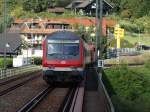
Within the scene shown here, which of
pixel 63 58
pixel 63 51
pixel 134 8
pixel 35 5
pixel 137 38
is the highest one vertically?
pixel 35 5

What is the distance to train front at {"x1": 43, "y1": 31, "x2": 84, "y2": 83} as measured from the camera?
31.3 m

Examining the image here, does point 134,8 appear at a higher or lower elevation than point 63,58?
higher

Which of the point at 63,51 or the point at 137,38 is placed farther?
the point at 137,38

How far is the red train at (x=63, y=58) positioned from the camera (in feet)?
103

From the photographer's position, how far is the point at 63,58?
31281mm

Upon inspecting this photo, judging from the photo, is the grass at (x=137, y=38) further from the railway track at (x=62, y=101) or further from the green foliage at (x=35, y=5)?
the railway track at (x=62, y=101)

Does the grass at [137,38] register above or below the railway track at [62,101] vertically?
above

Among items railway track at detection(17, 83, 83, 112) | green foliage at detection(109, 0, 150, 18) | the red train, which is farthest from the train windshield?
green foliage at detection(109, 0, 150, 18)

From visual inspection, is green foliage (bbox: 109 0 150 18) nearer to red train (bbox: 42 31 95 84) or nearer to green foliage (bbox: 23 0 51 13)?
green foliage (bbox: 23 0 51 13)

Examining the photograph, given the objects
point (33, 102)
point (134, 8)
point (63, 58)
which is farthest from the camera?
point (134, 8)

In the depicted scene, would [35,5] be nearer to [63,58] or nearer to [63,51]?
[63,51]

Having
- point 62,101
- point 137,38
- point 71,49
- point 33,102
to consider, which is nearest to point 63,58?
point 71,49

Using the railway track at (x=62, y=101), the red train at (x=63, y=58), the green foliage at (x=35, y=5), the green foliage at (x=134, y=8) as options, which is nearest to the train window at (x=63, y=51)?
the red train at (x=63, y=58)

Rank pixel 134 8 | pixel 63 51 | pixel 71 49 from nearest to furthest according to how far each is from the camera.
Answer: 1. pixel 63 51
2. pixel 71 49
3. pixel 134 8
